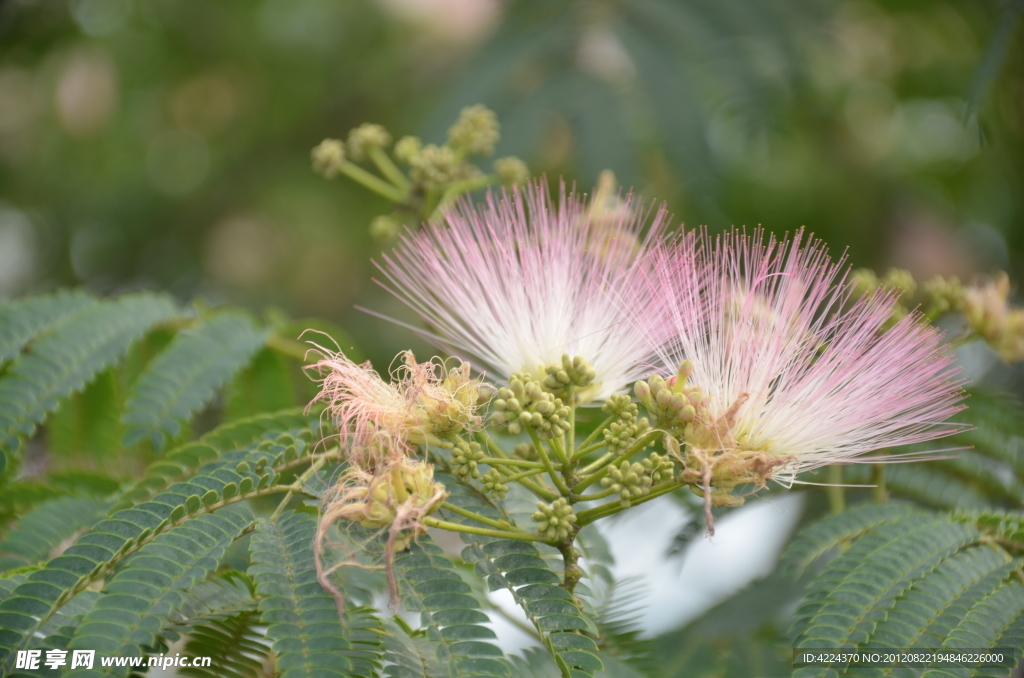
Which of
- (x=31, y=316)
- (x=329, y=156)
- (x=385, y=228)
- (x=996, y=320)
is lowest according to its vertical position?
(x=31, y=316)

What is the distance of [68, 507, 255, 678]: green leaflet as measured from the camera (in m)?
1.39

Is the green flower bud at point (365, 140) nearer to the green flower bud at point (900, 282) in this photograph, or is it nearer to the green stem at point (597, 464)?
the green stem at point (597, 464)

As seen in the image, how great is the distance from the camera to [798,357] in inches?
69.9

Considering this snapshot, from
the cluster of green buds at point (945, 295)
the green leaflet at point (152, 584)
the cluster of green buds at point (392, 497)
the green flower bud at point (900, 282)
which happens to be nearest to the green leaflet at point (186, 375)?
the green leaflet at point (152, 584)

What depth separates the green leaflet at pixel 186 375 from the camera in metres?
2.11

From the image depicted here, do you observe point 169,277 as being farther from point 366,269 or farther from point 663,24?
point 663,24

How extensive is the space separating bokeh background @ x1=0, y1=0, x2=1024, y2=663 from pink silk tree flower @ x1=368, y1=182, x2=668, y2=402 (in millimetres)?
1105

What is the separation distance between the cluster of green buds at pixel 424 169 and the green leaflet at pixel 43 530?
1208 mm

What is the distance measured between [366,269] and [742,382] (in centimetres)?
482

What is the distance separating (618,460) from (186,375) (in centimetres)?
135

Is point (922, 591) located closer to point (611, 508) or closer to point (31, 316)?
point (611, 508)

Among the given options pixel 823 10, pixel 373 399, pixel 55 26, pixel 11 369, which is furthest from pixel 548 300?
pixel 55 26

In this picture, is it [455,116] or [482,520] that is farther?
[455,116]

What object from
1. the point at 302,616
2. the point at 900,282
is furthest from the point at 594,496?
the point at 900,282
